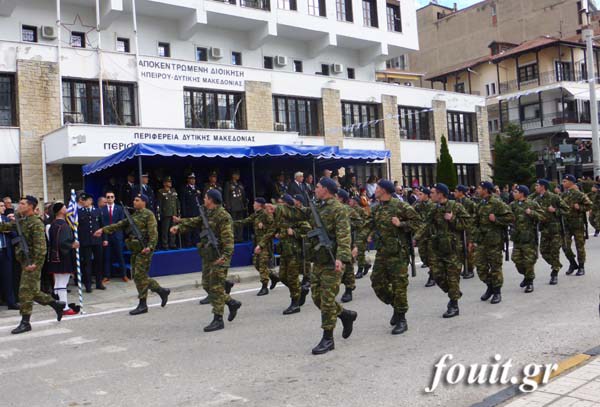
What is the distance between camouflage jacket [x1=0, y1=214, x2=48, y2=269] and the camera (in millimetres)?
8758

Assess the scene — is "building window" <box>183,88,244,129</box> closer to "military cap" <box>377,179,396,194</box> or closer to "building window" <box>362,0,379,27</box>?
"building window" <box>362,0,379,27</box>

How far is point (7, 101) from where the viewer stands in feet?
62.7

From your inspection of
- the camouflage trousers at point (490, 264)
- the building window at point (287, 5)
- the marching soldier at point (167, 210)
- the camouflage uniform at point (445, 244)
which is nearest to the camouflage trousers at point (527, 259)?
the camouflage trousers at point (490, 264)

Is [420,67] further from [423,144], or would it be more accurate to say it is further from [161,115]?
[161,115]

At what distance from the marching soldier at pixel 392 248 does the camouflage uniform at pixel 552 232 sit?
4.44 metres

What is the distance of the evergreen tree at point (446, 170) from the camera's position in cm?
3072

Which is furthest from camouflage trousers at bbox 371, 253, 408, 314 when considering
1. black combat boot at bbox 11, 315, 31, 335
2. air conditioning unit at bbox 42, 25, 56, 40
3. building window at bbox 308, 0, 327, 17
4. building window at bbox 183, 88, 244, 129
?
building window at bbox 308, 0, 327, 17

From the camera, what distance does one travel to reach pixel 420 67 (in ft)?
188

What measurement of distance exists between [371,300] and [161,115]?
14.6 m

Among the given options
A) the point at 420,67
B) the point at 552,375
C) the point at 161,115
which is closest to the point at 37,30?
the point at 161,115

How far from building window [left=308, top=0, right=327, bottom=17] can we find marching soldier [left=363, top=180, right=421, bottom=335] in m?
23.1

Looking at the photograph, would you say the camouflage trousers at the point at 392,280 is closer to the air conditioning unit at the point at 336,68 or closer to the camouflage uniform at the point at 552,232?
the camouflage uniform at the point at 552,232

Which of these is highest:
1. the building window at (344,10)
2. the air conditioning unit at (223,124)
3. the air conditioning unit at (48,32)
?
the building window at (344,10)

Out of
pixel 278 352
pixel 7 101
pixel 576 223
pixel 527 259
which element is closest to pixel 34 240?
pixel 278 352
